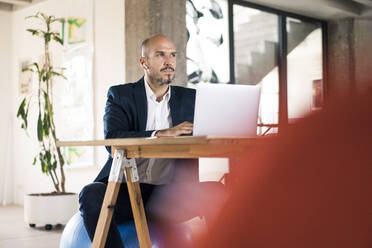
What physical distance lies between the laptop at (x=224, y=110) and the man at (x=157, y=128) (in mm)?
475

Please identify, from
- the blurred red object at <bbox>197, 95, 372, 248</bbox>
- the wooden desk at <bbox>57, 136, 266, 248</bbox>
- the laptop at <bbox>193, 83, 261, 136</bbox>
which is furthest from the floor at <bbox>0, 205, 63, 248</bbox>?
the blurred red object at <bbox>197, 95, 372, 248</bbox>

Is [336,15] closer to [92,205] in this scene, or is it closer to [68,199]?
[68,199]

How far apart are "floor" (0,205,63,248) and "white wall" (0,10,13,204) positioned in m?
1.36

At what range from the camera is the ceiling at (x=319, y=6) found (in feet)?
22.6

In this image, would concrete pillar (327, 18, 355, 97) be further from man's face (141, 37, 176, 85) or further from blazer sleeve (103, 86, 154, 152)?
blazer sleeve (103, 86, 154, 152)

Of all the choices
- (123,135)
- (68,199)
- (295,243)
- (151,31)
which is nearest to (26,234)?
(68,199)

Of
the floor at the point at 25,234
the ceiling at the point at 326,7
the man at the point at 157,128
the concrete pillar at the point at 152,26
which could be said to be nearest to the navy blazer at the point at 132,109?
the man at the point at 157,128

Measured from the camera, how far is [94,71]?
5570 millimetres

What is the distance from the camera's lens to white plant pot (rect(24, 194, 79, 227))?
4.72 m

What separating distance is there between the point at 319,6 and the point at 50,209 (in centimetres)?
451

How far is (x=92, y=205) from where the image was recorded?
2.18 metres

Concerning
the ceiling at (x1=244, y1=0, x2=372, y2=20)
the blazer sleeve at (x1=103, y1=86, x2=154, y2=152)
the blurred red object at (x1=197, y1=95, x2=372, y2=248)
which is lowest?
the blurred red object at (x1=197, y1=95, x2=372, y2=248)

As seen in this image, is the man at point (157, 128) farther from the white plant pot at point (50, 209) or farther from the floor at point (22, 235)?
the white plant pot at point (50, 209)

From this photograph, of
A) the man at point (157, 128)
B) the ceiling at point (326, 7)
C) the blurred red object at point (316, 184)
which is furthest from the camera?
the ceiling at point (326, 7)
